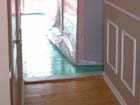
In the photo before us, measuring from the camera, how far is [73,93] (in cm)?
351

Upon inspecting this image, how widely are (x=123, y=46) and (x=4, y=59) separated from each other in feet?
6.50

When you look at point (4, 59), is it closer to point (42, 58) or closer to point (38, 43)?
point (42, 58)

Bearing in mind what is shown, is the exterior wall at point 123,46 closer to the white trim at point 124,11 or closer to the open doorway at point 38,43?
the white trim at point 124,11

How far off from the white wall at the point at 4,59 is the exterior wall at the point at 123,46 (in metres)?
1.60

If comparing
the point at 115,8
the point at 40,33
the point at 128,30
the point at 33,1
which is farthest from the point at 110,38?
the point at 33,1

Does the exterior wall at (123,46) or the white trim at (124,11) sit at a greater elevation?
the white trim at (124,11)

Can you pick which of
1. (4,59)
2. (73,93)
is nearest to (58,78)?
(73,93)

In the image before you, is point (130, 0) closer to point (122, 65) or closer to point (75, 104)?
point (122, 65)

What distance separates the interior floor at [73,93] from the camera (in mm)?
3311

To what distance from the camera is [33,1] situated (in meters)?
8.41

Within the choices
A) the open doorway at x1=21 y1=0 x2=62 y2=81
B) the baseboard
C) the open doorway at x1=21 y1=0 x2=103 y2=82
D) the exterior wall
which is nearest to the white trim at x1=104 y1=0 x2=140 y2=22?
the exterior wall

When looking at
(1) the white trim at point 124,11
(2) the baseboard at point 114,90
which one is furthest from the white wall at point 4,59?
(2) the baseboard at point 114,90

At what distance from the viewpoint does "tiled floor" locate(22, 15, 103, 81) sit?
420 cm

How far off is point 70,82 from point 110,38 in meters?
0.69
